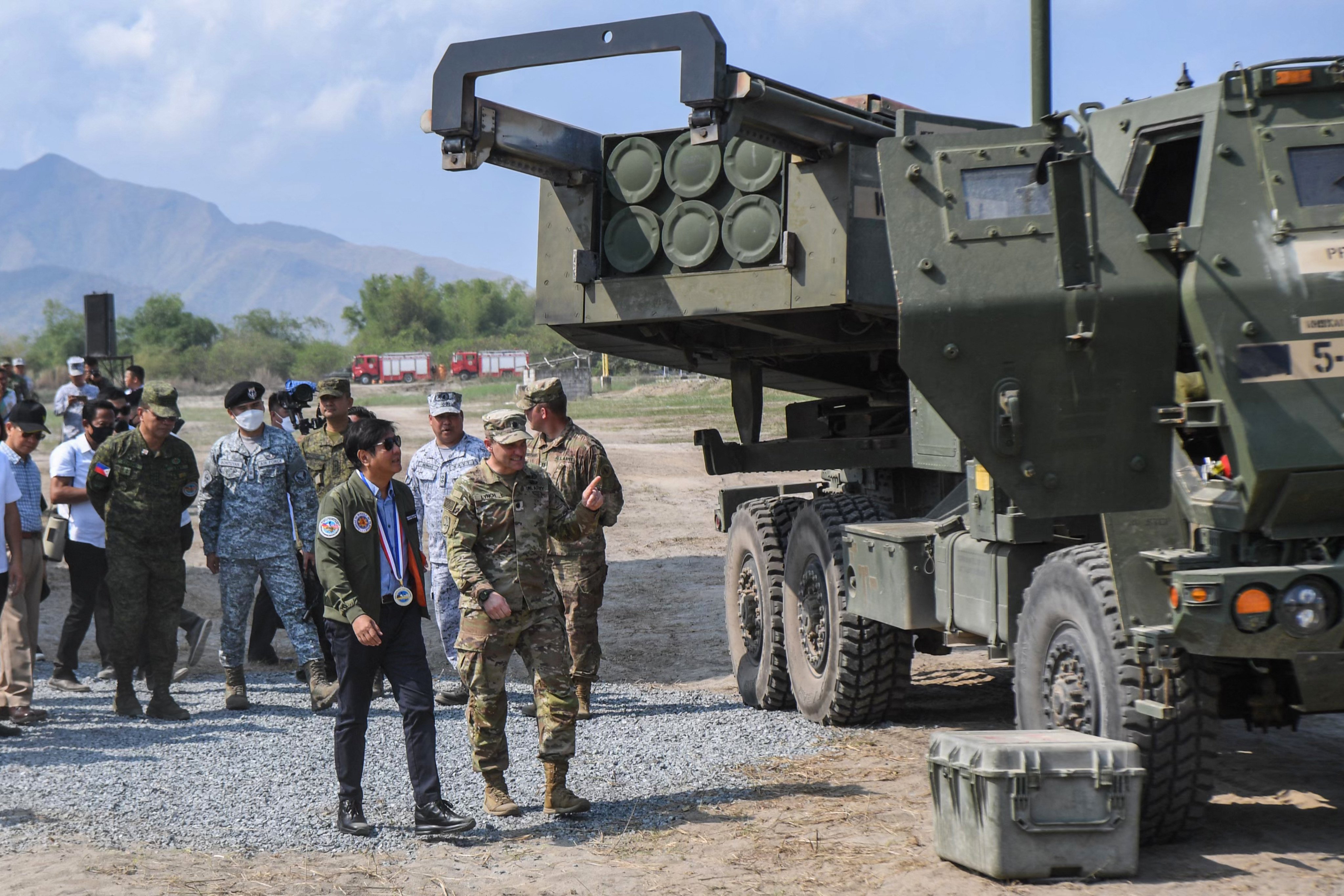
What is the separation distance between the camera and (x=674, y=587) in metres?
14.9

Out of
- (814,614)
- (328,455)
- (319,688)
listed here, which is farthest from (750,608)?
(328,455)

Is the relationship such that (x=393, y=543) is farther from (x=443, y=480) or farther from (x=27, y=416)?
(x=27, y=416)

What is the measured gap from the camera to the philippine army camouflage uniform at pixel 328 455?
955cm

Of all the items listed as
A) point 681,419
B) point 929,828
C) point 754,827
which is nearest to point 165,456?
point 754,827

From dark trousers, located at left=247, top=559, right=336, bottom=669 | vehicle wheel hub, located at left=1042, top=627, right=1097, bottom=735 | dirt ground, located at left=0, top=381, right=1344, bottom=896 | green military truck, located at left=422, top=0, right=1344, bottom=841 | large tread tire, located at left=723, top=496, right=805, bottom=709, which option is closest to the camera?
green military truck, located at left=422, top=0, right=1344, bottom=841

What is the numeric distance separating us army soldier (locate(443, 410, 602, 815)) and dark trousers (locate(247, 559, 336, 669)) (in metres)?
3.26

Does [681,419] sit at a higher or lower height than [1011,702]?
higher

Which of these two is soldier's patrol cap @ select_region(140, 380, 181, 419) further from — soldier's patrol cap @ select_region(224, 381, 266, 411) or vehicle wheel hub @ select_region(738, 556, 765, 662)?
vehicle wheel hub @ select_region(738, 556, 765, 662)

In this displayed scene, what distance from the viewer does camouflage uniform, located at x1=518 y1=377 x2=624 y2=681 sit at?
26.9 ft

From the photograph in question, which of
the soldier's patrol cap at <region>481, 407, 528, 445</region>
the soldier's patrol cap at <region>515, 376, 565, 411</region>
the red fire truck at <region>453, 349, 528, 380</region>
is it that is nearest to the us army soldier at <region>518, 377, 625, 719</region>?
the soldier's patrol cap at <region>515, 376, 565, 411</region>

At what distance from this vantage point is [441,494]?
8977 mm

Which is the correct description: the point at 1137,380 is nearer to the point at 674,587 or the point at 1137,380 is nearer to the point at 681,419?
the point at 674,587

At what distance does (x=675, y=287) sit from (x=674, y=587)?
7324mm

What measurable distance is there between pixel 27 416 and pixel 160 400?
0.75 m
